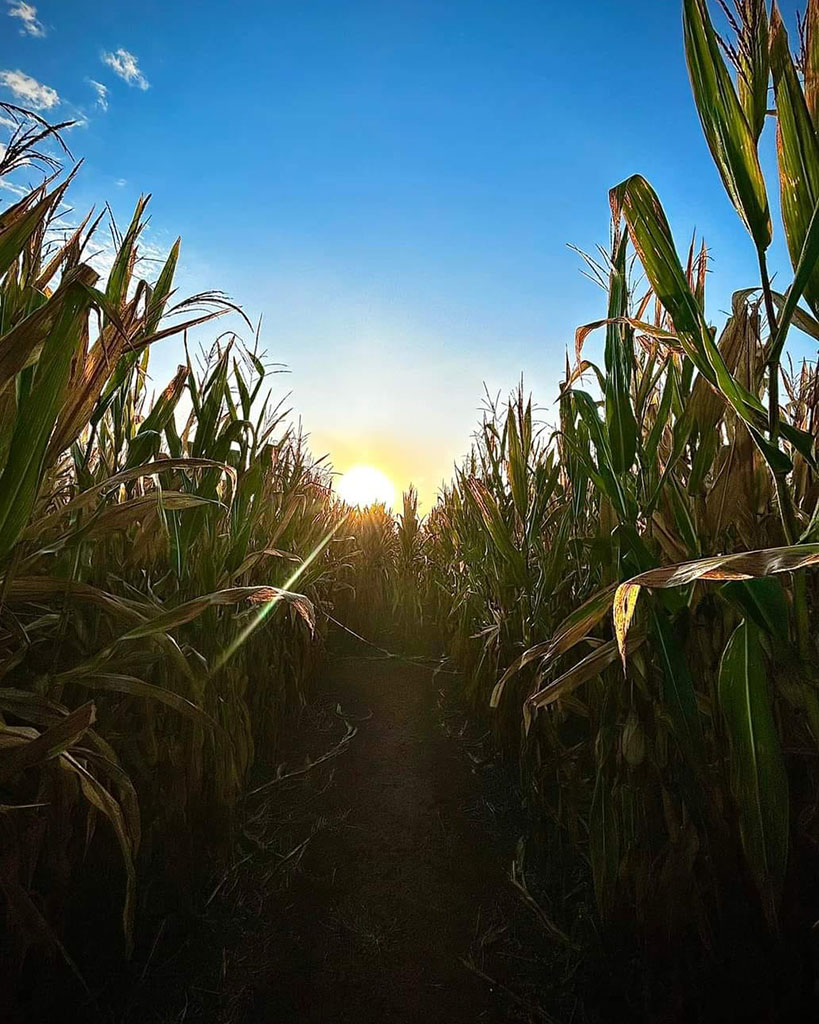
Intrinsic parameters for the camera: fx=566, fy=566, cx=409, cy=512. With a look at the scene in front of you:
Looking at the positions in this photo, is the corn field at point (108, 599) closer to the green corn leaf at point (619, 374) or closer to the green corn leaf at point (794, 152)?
the green corn leaf at point (619, 374)

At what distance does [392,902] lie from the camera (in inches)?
51.7

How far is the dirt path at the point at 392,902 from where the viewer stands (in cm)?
104

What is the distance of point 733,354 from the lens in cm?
94

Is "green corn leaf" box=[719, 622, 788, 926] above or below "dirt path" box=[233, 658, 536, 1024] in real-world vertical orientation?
above

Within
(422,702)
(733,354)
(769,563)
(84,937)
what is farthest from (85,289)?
(422,702)

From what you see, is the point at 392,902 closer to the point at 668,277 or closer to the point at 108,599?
the point at 108,599

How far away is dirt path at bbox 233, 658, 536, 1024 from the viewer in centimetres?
104

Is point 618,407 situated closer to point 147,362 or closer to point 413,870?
point 147,362

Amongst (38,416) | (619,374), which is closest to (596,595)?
(619,374)

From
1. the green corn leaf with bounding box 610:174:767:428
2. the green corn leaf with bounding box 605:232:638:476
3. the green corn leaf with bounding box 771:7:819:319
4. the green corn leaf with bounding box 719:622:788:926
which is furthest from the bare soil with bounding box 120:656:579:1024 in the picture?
the green corn leaf with bounding box 771:7:819:319

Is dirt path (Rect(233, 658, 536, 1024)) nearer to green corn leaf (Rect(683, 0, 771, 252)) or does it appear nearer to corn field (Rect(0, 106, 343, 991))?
corn field (Rect(0, 106, 343, 991))

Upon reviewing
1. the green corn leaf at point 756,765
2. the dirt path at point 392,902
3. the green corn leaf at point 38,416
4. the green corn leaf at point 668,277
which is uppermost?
the green corn leaf at point 668,277

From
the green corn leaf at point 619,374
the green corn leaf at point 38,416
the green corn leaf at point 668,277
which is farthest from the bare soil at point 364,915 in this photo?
the green corn leaf at point 668,277

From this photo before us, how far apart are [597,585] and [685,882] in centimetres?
59
